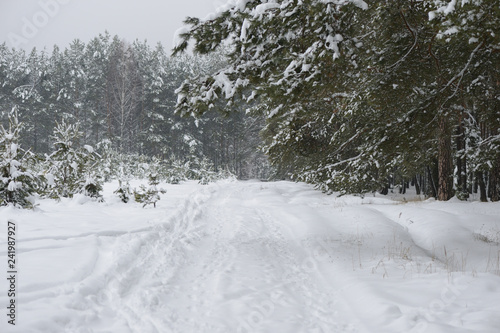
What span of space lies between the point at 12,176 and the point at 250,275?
661 cm

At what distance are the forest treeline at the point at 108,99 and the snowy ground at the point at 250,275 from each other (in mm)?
31087

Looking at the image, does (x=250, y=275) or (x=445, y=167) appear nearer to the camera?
(x=250, y=275)

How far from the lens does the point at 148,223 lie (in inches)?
295

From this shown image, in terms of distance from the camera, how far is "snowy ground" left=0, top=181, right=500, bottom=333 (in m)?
3.12

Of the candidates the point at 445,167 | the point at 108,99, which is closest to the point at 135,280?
the point at 445,167

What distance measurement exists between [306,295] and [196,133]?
42.4 m

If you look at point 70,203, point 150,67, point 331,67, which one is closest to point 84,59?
point 150,67

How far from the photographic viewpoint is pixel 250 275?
4.54 metres

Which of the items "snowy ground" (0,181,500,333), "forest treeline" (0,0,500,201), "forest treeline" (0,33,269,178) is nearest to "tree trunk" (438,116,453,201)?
"forest treeline" (0,0,500,201)

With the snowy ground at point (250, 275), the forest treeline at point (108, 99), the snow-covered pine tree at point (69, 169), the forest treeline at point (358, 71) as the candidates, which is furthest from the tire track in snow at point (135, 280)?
the forest treeline at point (108, 99)

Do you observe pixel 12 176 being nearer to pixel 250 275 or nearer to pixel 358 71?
pixel 250 275

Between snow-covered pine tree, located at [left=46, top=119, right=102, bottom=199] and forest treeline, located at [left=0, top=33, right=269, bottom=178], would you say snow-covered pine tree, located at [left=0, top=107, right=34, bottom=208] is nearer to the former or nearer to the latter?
snow-covered pine tree, located at [left=46, top=119, right=102, bottom=199]

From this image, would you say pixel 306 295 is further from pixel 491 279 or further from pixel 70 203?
pixel 70 203

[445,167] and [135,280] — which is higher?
[445,167]
